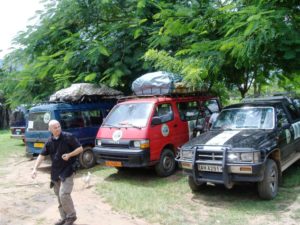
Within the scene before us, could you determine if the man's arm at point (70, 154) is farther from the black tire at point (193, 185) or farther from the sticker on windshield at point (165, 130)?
the sticker on windshield at point (165, 130)

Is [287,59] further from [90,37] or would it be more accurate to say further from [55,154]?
[90,37]

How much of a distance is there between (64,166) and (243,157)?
304 cm

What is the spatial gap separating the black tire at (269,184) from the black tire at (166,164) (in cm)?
280

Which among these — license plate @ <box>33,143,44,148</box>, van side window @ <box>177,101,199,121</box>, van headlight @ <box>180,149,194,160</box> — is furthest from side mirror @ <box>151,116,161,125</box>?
license plate @ <box>33,143,44,148</box>

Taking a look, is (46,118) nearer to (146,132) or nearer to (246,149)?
(146,132)

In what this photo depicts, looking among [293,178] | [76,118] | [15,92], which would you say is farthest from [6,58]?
[293,178]

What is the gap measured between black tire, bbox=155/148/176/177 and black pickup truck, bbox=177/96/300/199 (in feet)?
4.95

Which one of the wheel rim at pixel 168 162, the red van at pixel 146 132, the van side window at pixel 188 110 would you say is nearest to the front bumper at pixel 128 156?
the red van at pixel 146 132

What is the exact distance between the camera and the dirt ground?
6070 mm

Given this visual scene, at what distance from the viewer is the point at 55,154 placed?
5750 mm

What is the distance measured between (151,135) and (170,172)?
1.18 metres

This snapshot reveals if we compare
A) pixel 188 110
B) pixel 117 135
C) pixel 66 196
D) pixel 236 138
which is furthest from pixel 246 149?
pixel 188 110

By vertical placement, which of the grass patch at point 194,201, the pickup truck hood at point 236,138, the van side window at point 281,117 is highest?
the van side window at point 281,117

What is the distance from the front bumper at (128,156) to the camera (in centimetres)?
827
